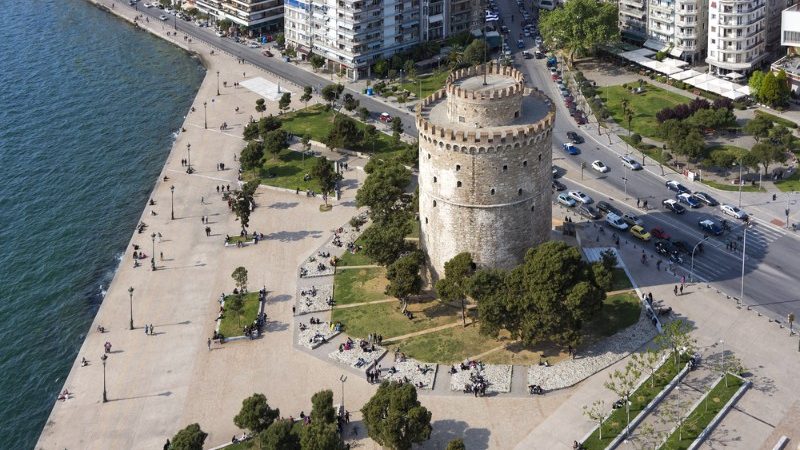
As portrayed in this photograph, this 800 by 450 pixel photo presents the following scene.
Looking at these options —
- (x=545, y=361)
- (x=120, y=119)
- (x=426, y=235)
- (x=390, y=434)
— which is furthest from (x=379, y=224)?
(x=120, y=119)

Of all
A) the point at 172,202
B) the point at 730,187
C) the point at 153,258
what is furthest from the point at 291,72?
the point at 730,187

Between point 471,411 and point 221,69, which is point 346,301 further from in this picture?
point 221,69

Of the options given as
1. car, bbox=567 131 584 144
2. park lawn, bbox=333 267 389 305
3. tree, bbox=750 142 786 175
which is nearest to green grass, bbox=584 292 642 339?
park lawn, bbox=333 267 389 305

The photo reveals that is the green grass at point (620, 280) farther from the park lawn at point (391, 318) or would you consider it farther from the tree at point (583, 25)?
the tree at point (583, 25)

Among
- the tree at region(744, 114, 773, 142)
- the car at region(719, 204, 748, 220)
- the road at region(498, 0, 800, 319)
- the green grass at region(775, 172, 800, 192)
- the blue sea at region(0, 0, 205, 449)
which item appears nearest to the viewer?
the blue sea at region(0, 0, 205, 449)

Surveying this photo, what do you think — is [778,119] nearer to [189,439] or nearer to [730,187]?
[730,187]

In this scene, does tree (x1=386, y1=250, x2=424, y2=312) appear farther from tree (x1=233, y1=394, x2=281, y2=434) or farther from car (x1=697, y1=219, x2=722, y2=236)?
car (x1=697, y1=219, x2=722, y2=236)
